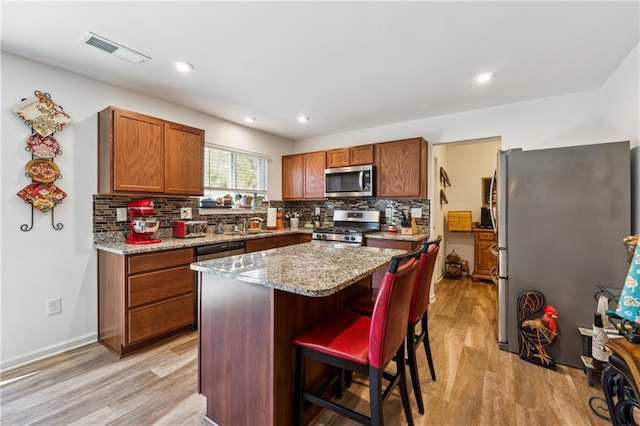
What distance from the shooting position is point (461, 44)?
80.0 inches

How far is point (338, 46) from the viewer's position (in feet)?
6.81

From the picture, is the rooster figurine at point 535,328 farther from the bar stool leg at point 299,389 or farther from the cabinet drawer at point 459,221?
the cabinet drawer at point 459,221

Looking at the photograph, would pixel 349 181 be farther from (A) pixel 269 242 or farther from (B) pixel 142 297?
(B) pixel 142 297

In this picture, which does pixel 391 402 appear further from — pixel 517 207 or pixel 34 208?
pixel 34 208

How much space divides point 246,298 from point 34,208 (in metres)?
2.24

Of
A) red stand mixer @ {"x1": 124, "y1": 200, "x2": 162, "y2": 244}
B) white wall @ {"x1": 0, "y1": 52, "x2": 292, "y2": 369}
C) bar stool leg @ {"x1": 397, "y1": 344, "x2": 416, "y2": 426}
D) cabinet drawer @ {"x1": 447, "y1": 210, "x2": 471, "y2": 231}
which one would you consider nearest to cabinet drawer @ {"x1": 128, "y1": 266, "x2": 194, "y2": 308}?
red stand mixer @ {"x1": 124, "y1": 200, "x2": 162, "y2": 244}

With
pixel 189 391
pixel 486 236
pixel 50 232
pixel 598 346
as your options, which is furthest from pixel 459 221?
pixel 50 232

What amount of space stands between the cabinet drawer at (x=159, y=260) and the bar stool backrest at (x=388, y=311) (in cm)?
212

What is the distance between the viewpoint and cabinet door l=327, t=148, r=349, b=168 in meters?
4.10

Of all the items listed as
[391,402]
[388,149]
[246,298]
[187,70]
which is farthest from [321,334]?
[388,149]

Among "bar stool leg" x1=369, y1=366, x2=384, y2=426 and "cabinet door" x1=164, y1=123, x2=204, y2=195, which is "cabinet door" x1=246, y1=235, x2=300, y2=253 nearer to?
"cabinet door" x1=164, y1=123, x2=204, y2=195

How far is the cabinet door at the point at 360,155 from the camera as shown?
388 cm

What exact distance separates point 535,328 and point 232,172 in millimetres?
3884

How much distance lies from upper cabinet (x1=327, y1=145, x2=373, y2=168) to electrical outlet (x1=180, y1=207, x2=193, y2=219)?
81.5 inches
